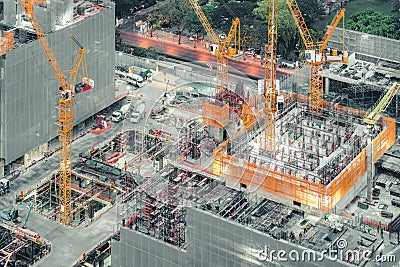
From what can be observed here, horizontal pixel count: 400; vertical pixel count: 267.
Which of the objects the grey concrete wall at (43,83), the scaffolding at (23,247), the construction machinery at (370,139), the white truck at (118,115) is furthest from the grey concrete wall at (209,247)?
the white truck at (118,115)

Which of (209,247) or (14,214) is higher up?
(209,247)

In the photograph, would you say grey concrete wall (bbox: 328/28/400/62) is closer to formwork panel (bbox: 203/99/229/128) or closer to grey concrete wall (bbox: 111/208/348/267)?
formwork panel (bbox: 203/99/229/128)

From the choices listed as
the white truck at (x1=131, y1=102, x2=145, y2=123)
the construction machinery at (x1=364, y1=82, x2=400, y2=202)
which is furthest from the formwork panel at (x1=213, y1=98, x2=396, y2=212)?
the white truck at (x1=131, y1=102, x2=145, y2=123)

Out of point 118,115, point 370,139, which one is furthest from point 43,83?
point 370,139

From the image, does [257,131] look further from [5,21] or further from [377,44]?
[5,21]

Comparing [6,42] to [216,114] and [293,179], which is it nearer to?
[216,114]

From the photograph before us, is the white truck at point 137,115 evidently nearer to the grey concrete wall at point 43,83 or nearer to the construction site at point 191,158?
the construction site at point 191,158
